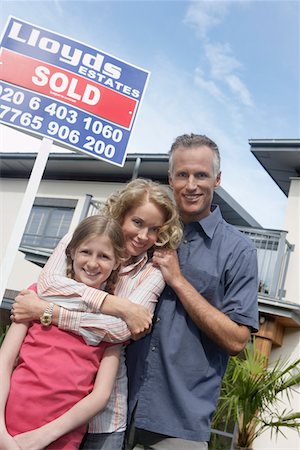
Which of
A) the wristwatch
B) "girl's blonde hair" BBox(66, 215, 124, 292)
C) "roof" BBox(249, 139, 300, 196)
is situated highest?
"roof" BBox(249, 139, 300, 196)

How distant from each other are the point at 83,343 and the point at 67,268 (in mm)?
287

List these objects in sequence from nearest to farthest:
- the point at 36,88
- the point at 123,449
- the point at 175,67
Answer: the point at 123,449, the point at 36,88, the point at 175,67

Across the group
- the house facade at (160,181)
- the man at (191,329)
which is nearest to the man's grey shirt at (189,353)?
the man at (191,329)

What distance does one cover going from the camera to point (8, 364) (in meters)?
1.69

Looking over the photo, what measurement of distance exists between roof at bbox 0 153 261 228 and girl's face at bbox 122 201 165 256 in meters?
8.65

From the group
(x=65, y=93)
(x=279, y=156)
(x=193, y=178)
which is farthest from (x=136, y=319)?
(x=279, y=156)

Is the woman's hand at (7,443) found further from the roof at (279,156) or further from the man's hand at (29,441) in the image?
the roof at (279,156)

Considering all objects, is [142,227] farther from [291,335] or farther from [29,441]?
[291,335]

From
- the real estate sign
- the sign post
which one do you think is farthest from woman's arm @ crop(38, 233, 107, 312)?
the real estate sign

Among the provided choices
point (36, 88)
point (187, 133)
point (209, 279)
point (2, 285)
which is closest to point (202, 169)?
point (187, 133)

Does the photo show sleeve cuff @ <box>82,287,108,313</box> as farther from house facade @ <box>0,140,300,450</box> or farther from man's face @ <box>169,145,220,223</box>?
house facade @ <box>0,140,300,450</box>

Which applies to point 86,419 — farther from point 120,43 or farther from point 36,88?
point 120,43

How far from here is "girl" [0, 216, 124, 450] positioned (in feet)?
5.31

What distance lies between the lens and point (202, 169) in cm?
201
